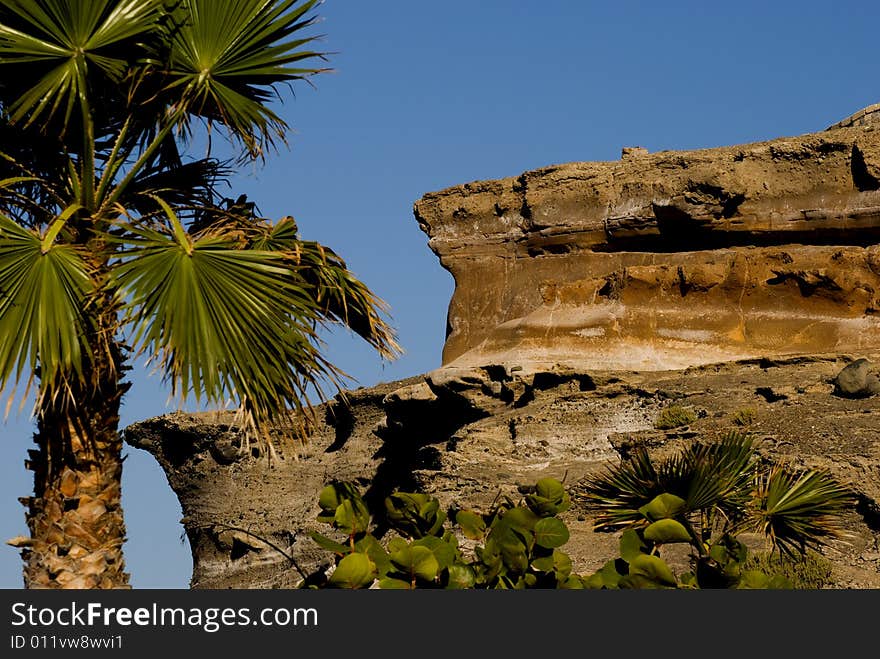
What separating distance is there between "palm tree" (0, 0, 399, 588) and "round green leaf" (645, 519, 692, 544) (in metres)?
2.24

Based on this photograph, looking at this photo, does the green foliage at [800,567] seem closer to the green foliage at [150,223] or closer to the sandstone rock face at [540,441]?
the sandstone rock face at [540,441]

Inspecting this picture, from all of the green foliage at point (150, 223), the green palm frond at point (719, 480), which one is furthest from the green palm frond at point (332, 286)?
the green palm frond at point (719, 480)

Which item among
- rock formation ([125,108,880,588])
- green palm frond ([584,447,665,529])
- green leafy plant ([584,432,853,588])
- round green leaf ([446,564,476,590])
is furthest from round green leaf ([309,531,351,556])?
rock formation ([125,108,880,588])

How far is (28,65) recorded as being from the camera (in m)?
8.28

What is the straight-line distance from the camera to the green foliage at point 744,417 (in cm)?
1309

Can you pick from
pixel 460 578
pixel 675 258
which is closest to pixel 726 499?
pixel 460 578

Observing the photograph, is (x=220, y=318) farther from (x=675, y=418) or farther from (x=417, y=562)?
(x=675, y=418)

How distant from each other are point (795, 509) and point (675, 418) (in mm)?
3669

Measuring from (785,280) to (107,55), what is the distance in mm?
9650

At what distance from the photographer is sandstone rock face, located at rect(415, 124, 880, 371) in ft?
50.2

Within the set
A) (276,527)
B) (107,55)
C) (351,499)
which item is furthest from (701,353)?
(107,55)

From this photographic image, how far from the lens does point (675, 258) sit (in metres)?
16.4

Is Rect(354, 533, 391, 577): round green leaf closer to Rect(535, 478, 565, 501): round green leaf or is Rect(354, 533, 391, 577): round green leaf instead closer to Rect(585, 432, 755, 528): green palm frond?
Rect(535, 478, 565, 501): round green leaf

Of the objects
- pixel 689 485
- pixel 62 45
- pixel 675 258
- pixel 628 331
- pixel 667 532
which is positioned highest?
pixel 675 258
